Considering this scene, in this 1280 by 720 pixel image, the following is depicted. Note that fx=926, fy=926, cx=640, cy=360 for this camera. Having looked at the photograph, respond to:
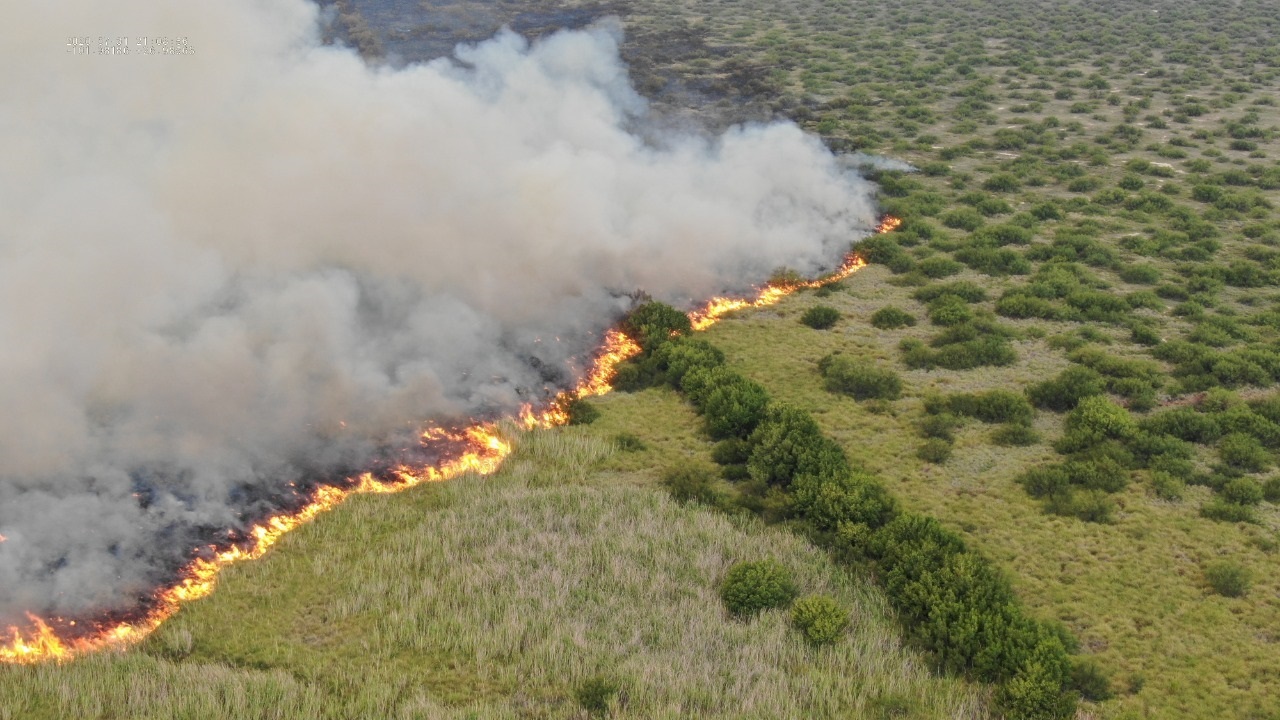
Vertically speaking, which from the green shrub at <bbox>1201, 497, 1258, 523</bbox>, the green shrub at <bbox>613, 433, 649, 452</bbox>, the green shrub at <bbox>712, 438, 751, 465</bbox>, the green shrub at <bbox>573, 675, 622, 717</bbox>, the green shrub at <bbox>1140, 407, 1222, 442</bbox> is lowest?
the green shrub at <bbox>1201, 497, 1258, 523</bbox>

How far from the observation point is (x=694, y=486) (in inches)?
823

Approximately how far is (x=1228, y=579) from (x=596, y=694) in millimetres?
12478

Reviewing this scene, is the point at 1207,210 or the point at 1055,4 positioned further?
the point at 1055,4

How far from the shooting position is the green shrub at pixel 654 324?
2792 centimetres

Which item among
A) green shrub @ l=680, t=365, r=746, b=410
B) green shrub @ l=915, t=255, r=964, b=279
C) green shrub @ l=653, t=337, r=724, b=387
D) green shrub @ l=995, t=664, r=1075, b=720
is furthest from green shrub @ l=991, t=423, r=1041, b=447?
green shrub @ l=915, t=255, r=964, b=279

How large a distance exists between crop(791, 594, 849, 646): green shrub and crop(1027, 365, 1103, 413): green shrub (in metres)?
11.4

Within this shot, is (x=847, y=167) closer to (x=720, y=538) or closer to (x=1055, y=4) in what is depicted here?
(x=720, y=538)

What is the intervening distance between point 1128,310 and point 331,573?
26.1 metres

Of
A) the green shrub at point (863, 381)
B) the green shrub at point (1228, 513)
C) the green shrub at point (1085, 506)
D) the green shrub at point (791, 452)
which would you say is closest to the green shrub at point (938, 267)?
the green shrub at point (863, 381)

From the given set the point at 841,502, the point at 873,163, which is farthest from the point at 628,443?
the point at 873,163

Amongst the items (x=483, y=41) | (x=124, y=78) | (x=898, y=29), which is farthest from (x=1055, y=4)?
(x=124, y=78)

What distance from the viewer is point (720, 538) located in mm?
19047

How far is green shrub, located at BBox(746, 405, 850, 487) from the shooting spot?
69.2ft

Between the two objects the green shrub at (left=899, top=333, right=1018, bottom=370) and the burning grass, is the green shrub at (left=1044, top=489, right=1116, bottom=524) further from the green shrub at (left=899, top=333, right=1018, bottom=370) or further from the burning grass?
the green shrub at (left=899, top=333, right=1018, bottom=370)
